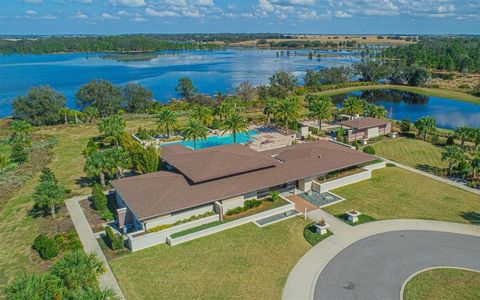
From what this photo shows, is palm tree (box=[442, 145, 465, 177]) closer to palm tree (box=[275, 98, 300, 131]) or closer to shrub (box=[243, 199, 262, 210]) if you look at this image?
shrub (box=[243, 199, 262, 210])

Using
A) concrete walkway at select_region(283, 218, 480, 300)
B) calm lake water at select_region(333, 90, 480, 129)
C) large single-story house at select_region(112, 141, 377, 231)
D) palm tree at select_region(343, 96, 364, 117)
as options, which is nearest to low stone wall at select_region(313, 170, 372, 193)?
large single-story house at select_region(112, 141, 377, 231)

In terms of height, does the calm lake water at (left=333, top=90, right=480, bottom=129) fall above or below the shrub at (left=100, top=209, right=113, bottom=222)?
above

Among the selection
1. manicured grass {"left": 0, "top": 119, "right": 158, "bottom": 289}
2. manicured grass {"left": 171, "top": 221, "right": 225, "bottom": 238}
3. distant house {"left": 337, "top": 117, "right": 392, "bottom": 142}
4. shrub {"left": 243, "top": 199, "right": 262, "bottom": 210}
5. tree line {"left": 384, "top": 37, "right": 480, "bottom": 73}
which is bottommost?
manicured grass {"left": 0, "top": 119, "right": 158, "bottom": 289}

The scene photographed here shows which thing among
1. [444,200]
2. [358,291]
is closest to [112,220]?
[358,291]

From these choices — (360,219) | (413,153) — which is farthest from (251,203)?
(413,153)

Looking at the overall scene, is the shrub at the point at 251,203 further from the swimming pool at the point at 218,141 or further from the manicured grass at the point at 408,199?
the swimming pool at the point at 218,141

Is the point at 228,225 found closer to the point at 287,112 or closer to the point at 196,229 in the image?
the point at 196,229

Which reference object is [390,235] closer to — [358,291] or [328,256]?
[328,256]
